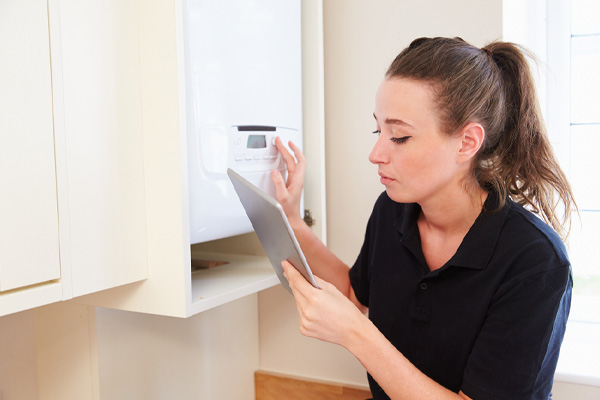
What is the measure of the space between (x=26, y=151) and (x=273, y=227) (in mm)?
356

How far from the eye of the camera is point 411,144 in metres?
0.96

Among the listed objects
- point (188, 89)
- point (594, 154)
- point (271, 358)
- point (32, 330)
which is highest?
point (188, 89)

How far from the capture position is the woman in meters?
0.90

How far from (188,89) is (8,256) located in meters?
0.39

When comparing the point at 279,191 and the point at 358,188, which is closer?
the point at 279,191

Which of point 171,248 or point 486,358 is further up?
point 171,248

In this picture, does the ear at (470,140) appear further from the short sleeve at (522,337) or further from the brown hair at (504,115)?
the short sleeve at (522,337)

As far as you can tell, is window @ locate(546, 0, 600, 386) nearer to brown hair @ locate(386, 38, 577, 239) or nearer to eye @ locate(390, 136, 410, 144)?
brown hair @ locate(386, 38, 577, 239)

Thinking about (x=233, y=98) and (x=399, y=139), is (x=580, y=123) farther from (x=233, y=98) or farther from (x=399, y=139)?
(x=233, y=98)

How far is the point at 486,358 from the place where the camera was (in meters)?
0.91

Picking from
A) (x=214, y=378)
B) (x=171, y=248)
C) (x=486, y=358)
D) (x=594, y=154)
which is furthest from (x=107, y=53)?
(x=594, y=154)

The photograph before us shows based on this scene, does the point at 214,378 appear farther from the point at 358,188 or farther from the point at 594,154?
the point at 594,154

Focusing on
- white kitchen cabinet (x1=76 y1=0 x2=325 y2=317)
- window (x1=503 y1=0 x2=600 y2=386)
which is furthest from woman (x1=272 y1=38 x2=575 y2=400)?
window (x1=503 y1=0 x2=600 y2=386)

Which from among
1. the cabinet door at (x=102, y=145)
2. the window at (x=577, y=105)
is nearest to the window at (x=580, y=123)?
the window at (x=577, y=105)
